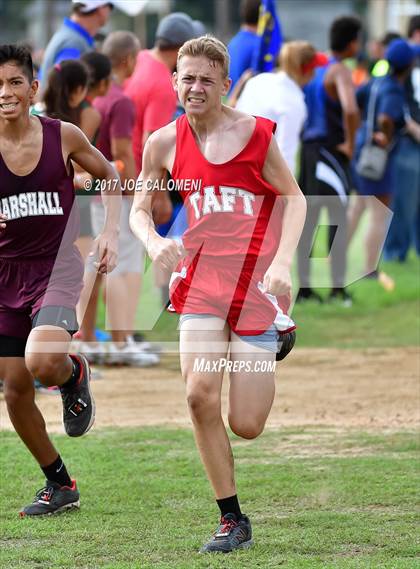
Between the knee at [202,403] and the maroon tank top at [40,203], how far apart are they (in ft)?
4.03

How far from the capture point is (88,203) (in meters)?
9.31

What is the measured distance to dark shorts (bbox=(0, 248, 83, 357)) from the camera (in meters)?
5.85

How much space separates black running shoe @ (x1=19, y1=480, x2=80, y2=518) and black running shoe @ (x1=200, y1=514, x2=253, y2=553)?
97 centimetres

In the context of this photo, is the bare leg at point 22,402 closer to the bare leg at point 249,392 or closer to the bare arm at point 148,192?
the bare arm at point 148,192

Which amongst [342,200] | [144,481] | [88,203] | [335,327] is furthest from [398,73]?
[144,481]

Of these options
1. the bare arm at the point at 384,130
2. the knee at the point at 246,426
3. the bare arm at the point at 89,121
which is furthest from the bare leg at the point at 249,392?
the bare arm at the point at 384,130

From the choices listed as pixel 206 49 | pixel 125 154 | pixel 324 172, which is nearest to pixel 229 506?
pixel 206 49

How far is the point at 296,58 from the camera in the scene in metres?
11.1

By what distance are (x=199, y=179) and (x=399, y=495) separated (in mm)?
1898

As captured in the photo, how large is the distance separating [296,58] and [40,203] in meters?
5.63

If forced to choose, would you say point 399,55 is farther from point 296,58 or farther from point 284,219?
point 284,219

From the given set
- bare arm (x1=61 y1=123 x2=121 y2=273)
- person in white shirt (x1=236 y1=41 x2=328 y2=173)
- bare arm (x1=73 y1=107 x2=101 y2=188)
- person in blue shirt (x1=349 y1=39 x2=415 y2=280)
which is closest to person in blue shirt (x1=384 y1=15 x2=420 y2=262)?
person in blue shirt (x1=349 y1=39 x2=415 y2=280)

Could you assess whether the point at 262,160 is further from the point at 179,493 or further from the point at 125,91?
the point at 125,91

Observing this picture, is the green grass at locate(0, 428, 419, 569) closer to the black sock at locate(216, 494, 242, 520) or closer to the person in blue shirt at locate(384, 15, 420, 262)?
the black sock at locate(216, 494, 242, 520)
